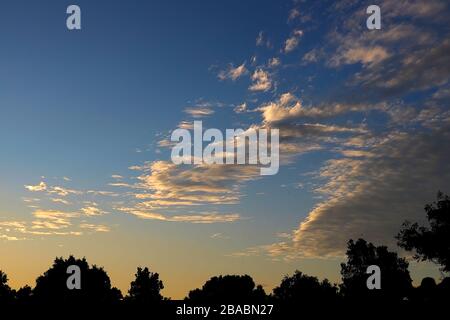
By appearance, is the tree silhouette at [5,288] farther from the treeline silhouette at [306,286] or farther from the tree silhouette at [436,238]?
the tree silhouette at [436,238]

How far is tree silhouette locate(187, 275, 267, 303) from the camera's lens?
138m

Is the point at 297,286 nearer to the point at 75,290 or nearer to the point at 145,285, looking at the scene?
the point at 145,285

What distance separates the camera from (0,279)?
12381 cm

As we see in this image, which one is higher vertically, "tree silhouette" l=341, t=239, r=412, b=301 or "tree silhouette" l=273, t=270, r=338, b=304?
"tree silhouette" l=341, t=239, r=412, b=301

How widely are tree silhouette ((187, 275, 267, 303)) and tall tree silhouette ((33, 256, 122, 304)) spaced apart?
1069 inches

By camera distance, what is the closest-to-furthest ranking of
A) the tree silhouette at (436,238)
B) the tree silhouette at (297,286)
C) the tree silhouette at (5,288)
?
Answer: the tree silhouette at (436,238) < the tree silhouette at (5,288) < the tree silhouette at (297,286)

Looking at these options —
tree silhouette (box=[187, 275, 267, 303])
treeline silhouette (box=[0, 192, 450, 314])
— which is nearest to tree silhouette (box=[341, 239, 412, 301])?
treeline silhouette (box=[0, 192, 450, 314])

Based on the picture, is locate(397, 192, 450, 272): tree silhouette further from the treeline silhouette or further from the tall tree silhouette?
the tall tree silhouette

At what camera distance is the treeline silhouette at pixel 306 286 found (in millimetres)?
71750

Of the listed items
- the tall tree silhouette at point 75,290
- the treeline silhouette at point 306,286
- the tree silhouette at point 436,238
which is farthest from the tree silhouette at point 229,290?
the tree silhouette at point 436,238
